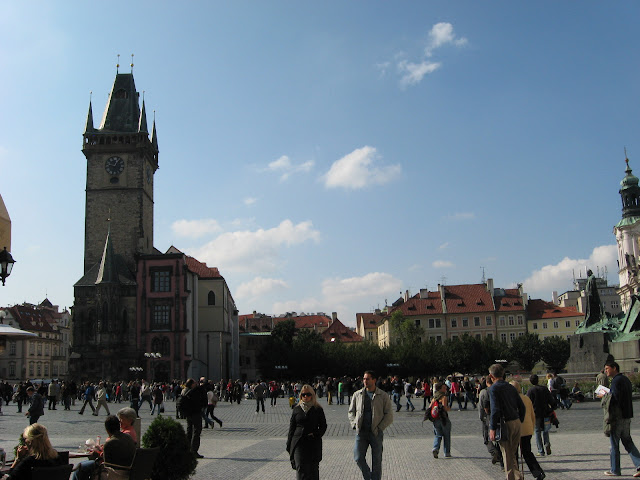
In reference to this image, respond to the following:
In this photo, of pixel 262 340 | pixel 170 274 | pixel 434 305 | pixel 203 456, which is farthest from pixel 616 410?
pixel 262 340

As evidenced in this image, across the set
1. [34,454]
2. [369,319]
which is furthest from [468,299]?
[34,454]

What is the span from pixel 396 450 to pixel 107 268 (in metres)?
60.0

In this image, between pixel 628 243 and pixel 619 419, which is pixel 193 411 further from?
pixel 628 243

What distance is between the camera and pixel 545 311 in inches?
4097

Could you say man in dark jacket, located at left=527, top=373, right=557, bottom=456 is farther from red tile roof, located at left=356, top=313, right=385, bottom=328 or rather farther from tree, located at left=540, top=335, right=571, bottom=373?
red tile roof, located at left=356, top=313, right=385, bottom=328

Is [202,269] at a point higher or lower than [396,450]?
higher

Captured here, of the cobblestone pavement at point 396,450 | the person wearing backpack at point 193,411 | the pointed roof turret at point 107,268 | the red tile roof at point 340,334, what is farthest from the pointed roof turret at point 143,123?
the person wearing backpack at point 193,411

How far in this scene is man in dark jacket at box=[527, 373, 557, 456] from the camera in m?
13.2

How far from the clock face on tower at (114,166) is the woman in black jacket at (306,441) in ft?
239

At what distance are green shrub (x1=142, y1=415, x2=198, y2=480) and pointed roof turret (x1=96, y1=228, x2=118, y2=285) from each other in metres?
63.5

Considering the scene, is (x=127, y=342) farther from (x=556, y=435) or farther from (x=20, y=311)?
(x=556, y=435)

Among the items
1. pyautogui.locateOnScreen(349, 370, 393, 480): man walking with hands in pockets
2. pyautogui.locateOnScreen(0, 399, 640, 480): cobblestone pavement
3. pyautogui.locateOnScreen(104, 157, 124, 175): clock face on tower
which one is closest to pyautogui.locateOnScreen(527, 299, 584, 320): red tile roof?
pyautogui.locateOnScreen(104, 157, 124, 175): clock face on tower

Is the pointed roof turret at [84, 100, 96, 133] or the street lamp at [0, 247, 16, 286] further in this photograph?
the pointed roof turret at [84, 100, 96, 133]

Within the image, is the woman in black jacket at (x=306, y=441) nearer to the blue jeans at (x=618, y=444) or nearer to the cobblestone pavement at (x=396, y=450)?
the cobblestone pavement at (x=396, y=450)
